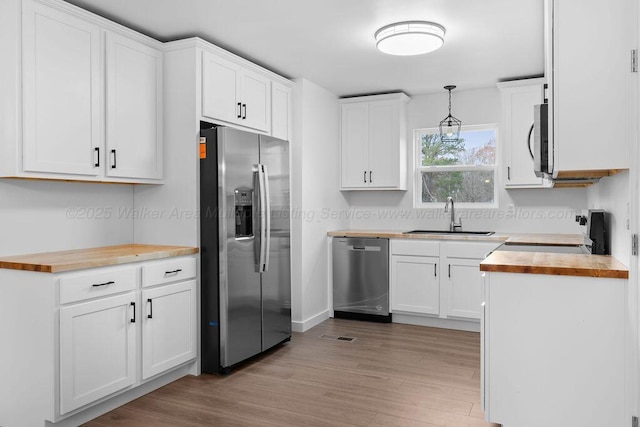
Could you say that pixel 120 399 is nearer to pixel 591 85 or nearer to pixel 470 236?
pixel 591 85

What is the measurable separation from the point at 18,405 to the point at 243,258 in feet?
5.19

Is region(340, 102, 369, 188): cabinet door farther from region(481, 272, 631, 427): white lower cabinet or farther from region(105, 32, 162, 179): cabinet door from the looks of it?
region(481, 272, 631, 427): white lower cabinet

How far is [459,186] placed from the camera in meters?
5.29

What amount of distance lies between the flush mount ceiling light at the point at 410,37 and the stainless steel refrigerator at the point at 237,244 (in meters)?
1.18

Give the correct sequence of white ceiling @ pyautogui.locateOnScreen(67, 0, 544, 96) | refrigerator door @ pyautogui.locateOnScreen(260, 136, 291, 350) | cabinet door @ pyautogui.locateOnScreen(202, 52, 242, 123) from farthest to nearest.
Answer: refrigerator door @ pyautogui.locateOnScreen(260, 136, 291, 350), cabinet door @ pyautogui.locateOnScreen(202, 52, 242, 123), white ceiling @ pyautogui.locateOnScreen(67, 0, 544, 96)

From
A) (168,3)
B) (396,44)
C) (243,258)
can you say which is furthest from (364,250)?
(168,3)

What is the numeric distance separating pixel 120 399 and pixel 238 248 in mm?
1215

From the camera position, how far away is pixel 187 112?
3.41 meters

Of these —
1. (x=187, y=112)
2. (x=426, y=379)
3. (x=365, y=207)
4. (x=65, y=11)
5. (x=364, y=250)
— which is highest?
(x=65, y=11)

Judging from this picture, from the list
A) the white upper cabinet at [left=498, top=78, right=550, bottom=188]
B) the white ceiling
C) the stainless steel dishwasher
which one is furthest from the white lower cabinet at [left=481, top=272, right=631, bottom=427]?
the white upper cabinet at [left=498, top=78, right=550, bottom=188]

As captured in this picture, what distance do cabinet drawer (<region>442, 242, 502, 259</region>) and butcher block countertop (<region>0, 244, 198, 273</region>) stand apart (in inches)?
95.9

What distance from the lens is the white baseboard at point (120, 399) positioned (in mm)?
2553

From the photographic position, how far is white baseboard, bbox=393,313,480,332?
14.9 ft

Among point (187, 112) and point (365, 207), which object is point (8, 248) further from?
point (365, 207)
